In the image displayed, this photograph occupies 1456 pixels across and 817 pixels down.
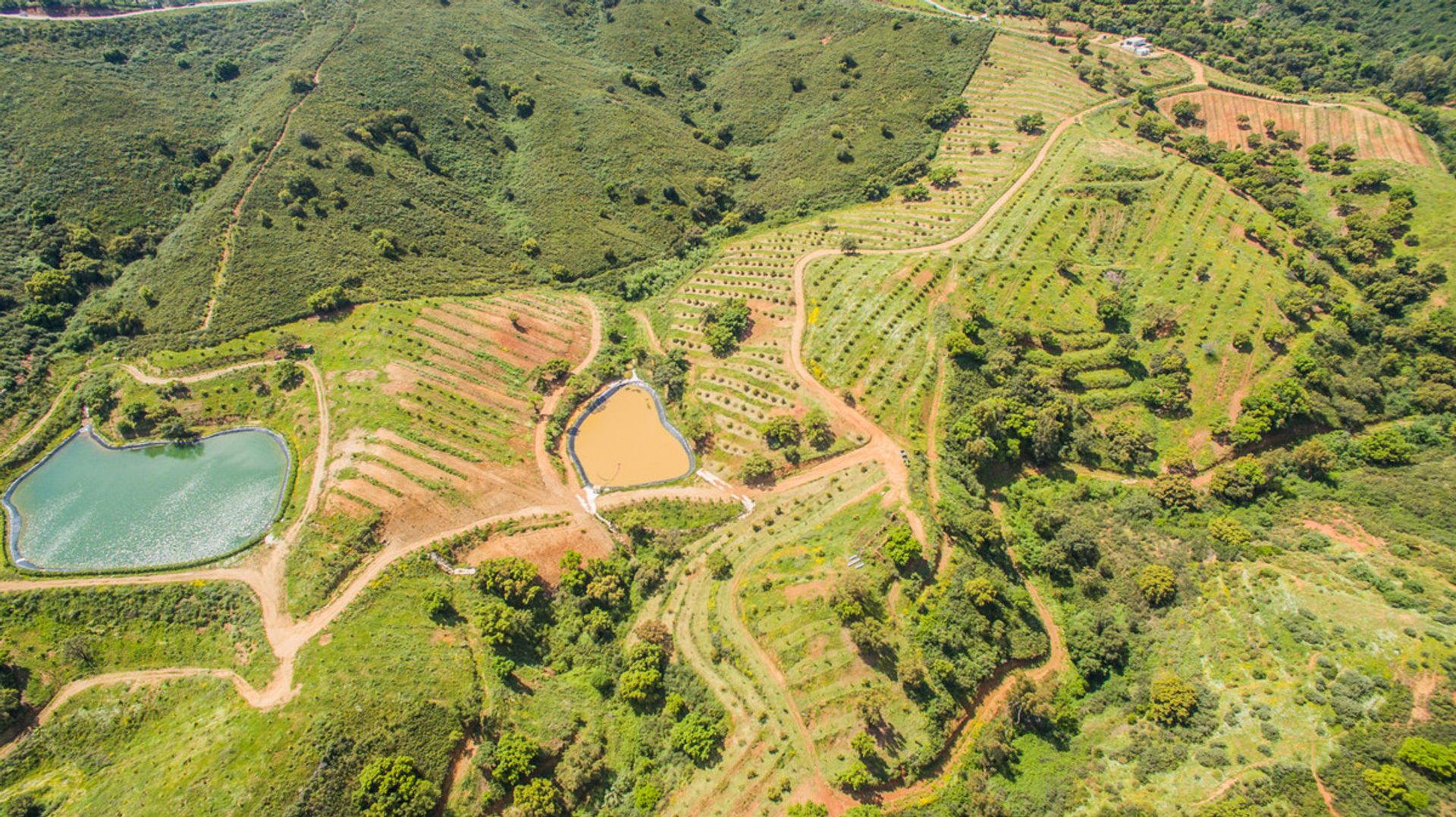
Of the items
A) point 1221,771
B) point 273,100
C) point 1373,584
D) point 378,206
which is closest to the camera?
point 1221,771

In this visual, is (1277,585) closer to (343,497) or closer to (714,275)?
(714,275)

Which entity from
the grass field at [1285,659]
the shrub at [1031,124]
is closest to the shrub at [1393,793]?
the grass field at [1285,659]

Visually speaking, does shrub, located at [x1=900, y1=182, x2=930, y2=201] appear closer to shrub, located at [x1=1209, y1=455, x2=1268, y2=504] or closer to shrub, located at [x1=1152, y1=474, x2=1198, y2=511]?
shrub, located at [x1=1152, y1=474, x2=1198, y2=511]

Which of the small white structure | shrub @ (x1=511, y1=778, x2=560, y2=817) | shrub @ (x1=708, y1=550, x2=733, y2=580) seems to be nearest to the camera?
shrub @ (x1=511, y1=778, x2=560, y2=817)

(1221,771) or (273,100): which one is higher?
(273,100)

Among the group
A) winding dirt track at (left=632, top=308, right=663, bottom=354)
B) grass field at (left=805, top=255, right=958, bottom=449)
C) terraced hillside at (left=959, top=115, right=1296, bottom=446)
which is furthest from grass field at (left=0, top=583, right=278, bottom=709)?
terraced hillside at (left=959, top=115, right=1296, bottom=446)

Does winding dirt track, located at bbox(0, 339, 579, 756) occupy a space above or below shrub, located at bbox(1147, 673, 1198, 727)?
below

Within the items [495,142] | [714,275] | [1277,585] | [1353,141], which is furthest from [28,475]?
[1353,141]
